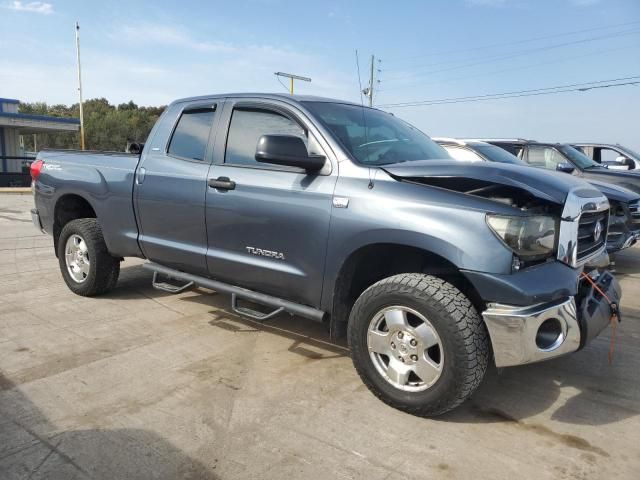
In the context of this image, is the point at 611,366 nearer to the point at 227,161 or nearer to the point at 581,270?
the point at 581,270

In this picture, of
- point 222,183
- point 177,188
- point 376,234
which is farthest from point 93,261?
point 376,234

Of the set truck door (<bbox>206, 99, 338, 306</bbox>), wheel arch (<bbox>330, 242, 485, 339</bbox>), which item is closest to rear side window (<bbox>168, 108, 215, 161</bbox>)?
truck door (<bbox>206, 99, 338, 306</bbox>)

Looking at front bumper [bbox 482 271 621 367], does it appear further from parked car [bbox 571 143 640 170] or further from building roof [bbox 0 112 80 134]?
building roof [bbox 0 112 80 134]

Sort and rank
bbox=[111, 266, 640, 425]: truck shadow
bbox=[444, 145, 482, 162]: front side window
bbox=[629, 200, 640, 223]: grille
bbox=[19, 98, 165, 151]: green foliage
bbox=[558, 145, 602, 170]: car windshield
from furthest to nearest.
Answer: bbox=[19, 98, 165, 151]: green foliage → bbox=[558, 145, 602, 170]: car windshield → bbox=[444, 145, 482, 162]: front side window → bbox=[629, 200, 640, 223]: grille → bbox=[111, 266, 640, 425]: truck shadow

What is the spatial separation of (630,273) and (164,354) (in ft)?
20.3

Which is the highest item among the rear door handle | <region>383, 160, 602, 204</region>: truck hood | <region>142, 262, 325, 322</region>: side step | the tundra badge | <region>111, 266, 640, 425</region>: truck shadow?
<region>383, 160, 602, 204</region>: truck hood

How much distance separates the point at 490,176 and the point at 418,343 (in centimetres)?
101

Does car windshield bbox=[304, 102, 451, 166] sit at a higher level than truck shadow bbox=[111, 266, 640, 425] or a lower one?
higher

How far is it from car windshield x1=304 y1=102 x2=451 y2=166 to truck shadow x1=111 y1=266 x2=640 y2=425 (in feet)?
5.00

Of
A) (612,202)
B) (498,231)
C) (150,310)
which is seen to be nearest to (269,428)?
(498,231)

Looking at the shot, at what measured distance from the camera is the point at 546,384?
138 inches

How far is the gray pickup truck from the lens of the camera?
2.77m

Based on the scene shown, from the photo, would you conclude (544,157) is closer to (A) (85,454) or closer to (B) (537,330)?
(B) (537,330)

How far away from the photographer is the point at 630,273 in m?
7.01
